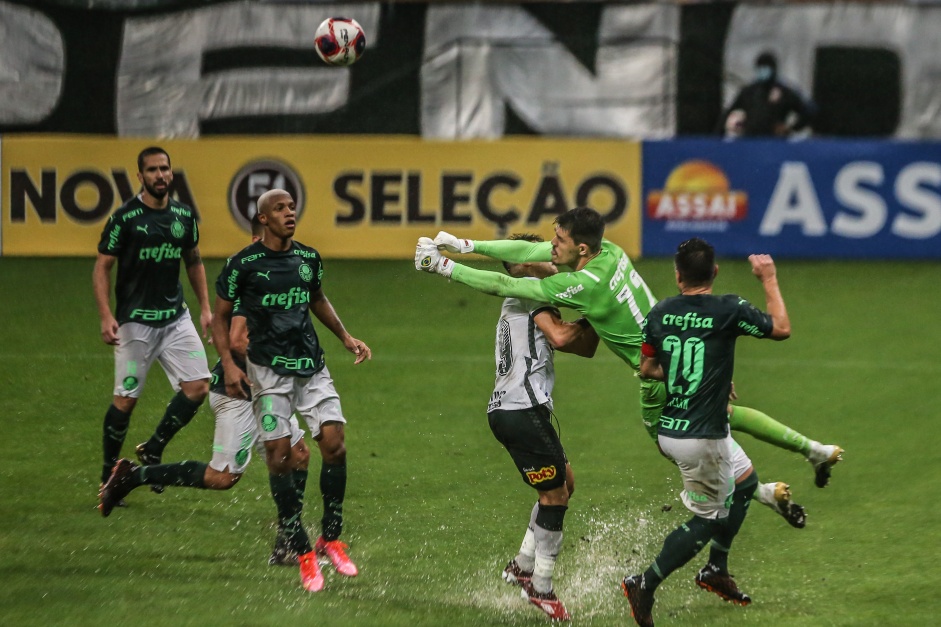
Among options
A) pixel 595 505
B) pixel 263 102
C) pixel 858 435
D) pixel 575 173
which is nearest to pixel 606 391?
pixel 858 435

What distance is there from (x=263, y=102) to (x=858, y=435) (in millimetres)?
13117

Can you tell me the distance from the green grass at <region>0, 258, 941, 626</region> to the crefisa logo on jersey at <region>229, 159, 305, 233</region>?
3238 mm

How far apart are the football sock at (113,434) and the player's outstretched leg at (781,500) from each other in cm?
456

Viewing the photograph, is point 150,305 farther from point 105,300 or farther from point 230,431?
point 230,431

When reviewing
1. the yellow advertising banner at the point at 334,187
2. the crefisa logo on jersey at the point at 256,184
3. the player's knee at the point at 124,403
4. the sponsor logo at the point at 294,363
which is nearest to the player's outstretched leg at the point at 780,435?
the sponsor logo at the point at 294,363

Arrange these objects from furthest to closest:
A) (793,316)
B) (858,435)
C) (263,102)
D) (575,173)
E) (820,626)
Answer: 1. (263,102)
2. (575,173)
3. (793,316)
4. (858,435)
5. (820,626)

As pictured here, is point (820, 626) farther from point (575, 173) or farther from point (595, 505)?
point (575, 173)

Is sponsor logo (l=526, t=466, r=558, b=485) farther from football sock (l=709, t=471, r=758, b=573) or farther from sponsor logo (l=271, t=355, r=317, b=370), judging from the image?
sponsor logo (l=271, t=355, r=317, b=370)

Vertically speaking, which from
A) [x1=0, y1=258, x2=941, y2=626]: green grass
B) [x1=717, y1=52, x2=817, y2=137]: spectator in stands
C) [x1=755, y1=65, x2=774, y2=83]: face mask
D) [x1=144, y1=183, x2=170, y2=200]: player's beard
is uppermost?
[x1=755, y1=65, x2=774, y2=83]: face mask

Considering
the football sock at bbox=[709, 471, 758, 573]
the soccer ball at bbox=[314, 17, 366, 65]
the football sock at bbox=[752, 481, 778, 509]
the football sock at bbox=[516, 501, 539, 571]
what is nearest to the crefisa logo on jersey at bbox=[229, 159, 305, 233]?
the soccer ball at bbox=[314, 17, 366, 65]

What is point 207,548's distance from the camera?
864 centimetres

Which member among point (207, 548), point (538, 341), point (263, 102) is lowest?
point (207, 548)

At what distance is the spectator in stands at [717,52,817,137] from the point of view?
21.8 meters

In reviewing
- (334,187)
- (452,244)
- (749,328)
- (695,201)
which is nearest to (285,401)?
(452,244)
